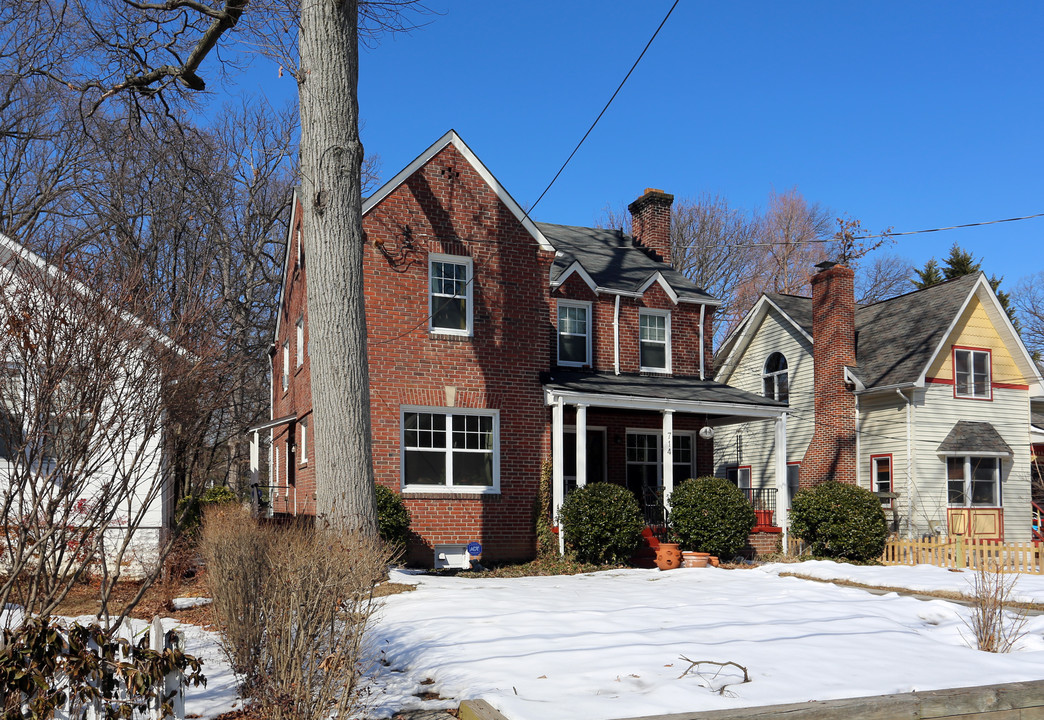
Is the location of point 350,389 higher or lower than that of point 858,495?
higher

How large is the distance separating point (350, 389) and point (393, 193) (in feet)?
21.3

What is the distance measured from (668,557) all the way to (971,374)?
13262 mm

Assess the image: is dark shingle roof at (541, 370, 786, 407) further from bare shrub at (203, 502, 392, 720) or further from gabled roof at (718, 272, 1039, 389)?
bare shrub at (203, 502, 392, 720)

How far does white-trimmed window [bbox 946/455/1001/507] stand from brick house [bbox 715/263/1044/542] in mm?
28

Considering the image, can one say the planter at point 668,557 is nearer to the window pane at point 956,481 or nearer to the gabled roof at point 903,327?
the gabled roof at point 903,327

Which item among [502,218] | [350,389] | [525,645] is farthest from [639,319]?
[525,645]

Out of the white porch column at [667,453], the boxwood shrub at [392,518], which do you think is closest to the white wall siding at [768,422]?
the white porch column at [667,453]

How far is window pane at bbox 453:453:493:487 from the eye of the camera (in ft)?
55.4

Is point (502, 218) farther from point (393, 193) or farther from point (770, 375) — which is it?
point (770, 375)

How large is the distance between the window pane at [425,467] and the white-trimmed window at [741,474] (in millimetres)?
12664

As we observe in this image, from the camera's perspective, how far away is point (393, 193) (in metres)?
16.8

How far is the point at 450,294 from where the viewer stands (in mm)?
17297

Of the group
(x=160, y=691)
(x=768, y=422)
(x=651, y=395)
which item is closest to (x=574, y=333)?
(x=651, y=395)

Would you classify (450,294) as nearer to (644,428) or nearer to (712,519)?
(644,428)
